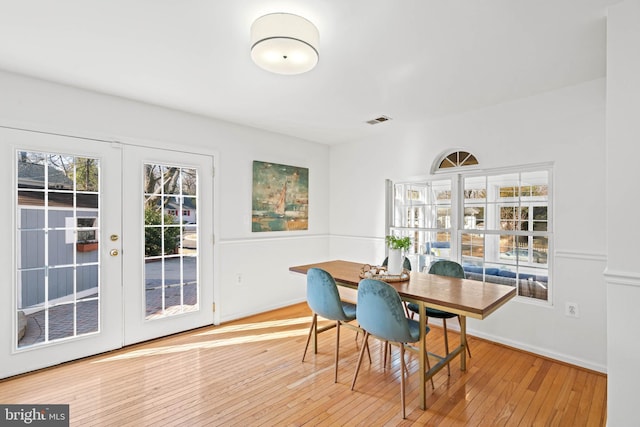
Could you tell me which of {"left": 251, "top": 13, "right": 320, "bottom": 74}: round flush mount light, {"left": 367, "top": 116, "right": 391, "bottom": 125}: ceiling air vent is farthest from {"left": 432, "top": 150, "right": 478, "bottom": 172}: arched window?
{"left": 251, "top": 13, "right": 320, "bottom": 74}: round flush mount light

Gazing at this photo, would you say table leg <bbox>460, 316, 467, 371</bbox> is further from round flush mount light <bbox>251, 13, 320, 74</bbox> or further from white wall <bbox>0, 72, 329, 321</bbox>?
white wall <bbox>0, 72, 329, 321</bbox>

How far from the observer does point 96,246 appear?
304cm

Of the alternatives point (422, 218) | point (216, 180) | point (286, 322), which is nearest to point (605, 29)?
point (422, 218)

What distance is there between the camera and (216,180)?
3867 millimetres

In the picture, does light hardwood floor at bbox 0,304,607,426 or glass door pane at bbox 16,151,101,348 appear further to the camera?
glass door pane at bbox 16,151,101,348

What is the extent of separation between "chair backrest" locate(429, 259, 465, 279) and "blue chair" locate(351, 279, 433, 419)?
0.96 metres

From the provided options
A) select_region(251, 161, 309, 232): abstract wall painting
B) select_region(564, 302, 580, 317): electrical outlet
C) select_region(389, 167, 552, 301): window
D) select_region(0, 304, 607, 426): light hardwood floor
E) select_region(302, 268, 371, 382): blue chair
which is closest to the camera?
select_region(0, 304, 607, 426): light hardwood floor

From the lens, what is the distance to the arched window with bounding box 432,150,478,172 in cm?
366

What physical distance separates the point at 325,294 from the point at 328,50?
1906mm

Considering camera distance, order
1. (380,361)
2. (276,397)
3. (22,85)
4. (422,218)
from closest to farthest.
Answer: (276,397) → (22,85) → (380,361) → (422,218)

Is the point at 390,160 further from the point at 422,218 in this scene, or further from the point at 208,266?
the point at 208,266

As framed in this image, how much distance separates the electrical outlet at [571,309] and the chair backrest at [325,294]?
2.11m

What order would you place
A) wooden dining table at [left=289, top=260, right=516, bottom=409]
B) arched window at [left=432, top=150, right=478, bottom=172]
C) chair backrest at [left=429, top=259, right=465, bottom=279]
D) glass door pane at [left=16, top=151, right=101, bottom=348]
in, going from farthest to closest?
1. arched window at [left=432, top=150, right=478, bottom=172]
2. chair backrest at [left=429, top=259, right=465, bottom=279]
3. glass door pane at [left=16, top=151, right=101, bottom=348]
4. wooden dining table at [left=289, top=260, right=516, bottom=409]

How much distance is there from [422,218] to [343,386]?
2429mm
